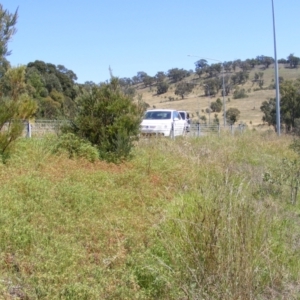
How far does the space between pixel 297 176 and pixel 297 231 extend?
4.28 meters

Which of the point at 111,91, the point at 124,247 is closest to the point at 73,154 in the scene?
the point at 111,91

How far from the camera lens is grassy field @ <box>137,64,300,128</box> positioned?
6392 cm

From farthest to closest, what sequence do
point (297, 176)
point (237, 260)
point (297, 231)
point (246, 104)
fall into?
point (246, 104) < point (297, 176) < point (297, 231) < point (237, 260)

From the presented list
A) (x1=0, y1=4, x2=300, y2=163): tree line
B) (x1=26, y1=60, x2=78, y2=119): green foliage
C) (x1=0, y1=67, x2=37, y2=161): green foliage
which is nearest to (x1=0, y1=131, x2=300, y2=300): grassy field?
(x1=0, y1=67, x2=37, y2=161): green foliage

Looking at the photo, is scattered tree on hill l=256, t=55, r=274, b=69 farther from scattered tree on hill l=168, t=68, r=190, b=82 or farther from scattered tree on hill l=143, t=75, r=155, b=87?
scattered tree on hill l=143, t=75, r=155, b=87

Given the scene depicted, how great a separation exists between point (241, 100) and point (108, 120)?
63.5m

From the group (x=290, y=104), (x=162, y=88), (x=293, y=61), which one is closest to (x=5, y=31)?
(x=290, y=104)

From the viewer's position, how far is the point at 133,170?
10133 millimetres

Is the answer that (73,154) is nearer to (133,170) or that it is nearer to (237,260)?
(133,170)

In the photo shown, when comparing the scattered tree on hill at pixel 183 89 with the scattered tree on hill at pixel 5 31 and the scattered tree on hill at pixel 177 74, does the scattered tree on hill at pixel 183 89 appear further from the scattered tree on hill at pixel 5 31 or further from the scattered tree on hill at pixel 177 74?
the scattered tree on hill at pixel 5 31

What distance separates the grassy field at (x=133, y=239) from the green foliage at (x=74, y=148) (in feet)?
4.32

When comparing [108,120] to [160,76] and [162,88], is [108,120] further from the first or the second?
[160,76]

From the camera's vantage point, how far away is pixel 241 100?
7262 centimetres

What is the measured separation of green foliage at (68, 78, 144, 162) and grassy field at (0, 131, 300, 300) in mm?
1998
